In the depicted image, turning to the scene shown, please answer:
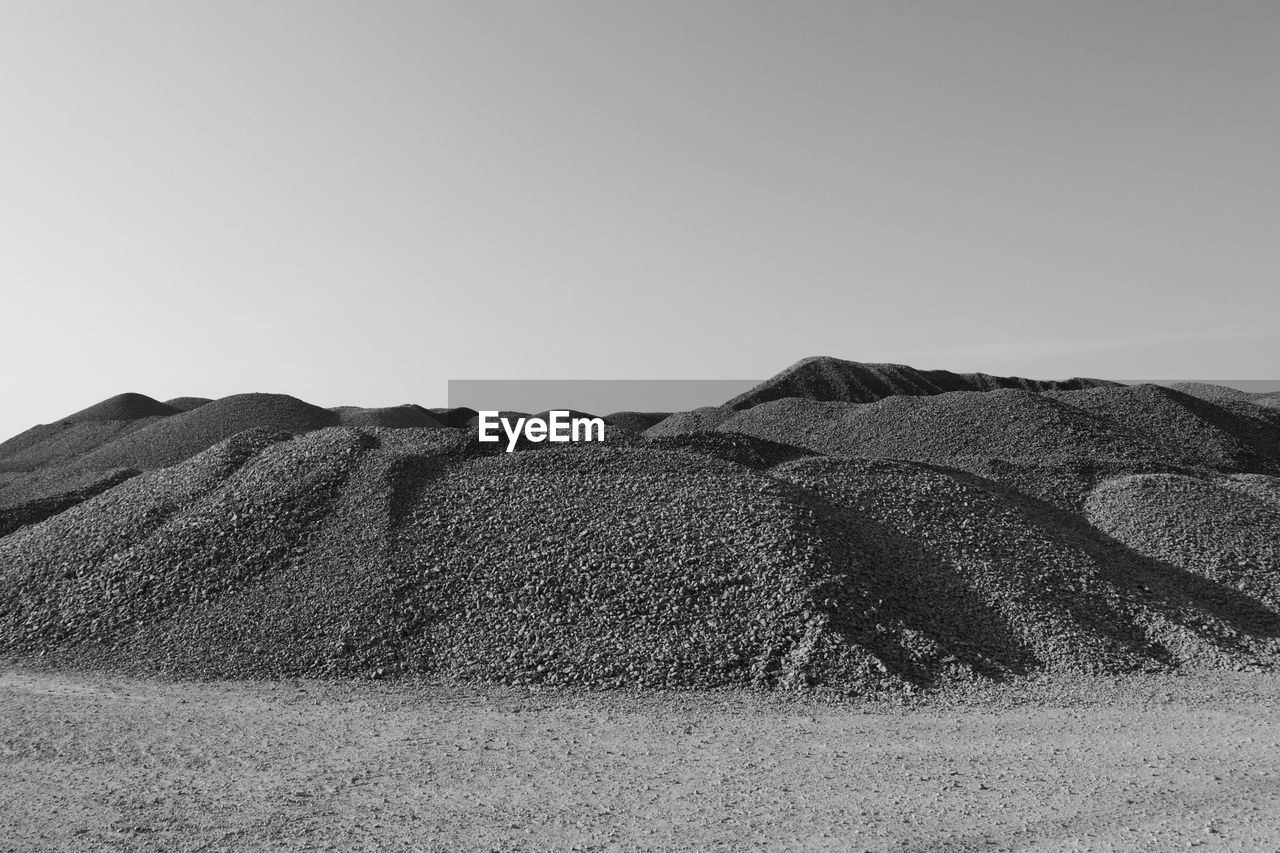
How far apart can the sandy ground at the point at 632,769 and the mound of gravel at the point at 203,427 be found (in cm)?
2206

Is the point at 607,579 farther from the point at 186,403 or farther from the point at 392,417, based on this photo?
the point at 186,403

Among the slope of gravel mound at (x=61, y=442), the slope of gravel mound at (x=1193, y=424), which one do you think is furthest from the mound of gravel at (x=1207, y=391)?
the slope of gravel mound at (x=61, y=442)

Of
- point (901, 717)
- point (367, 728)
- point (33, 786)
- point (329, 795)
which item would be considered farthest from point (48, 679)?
point (901, 717)

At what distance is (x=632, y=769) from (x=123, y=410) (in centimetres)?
4375

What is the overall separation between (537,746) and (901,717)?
4474 millimetres

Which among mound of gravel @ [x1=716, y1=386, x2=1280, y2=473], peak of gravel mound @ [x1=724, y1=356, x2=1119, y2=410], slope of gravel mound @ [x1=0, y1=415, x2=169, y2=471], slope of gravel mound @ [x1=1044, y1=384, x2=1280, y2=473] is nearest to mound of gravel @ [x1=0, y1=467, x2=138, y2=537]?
slope of gravel mound @ [x1=0, y1=415, x2=169, y2=471]

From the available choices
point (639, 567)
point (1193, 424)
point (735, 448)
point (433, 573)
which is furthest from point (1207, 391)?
point (433, 573)

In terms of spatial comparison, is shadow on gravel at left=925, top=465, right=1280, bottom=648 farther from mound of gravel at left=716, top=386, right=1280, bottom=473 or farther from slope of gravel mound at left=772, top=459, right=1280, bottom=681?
mound of gravel at left=716, top=386, right=1280, bottom=473

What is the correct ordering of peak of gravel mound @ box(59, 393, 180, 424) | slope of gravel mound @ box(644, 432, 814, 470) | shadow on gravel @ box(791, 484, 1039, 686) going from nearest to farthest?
shadow on gravel @ box(791, 484, 1039, 686)
slope of gravel mound @ box(644, 432, 814, 470)
peak of gravel mound @ box(59, 393, 180, 424)

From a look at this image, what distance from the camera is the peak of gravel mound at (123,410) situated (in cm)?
4408

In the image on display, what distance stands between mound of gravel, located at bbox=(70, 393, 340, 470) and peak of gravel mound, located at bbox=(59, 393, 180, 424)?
5.78m

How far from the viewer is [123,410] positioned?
44500 millimetres

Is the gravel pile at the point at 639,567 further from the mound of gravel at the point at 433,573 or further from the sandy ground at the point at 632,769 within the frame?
the sandy ground at the point at 632,769

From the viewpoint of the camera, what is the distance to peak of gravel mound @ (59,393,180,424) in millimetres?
44084
